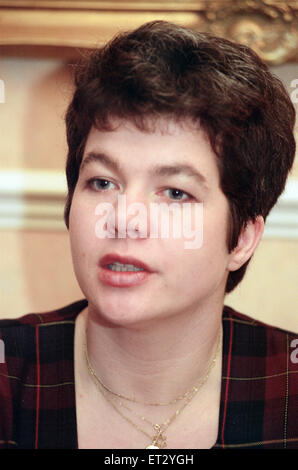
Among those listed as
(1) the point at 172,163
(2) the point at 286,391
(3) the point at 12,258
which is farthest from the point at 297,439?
(3) the point at 12,258

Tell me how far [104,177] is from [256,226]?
9.5 inches

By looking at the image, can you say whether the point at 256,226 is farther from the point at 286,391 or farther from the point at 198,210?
the point at 286,391

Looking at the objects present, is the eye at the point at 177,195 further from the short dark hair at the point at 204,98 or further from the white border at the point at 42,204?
the white border at the point at 42,204

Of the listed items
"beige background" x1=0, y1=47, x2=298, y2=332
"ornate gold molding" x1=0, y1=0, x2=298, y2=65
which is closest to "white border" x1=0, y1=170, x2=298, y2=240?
"beige background" x1=0, y1=47, x2=298, y2=332

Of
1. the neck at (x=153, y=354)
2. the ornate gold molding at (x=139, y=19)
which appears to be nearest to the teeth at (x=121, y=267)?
the neck at (x=153, y=354)

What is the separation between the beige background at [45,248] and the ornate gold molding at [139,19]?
0.09 meters

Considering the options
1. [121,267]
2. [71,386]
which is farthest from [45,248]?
[121,267]

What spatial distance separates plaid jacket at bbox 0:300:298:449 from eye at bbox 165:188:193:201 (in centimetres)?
29

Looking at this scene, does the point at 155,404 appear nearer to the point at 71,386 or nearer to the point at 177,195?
the point at 71,386

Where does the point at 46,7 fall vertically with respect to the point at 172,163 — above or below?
above

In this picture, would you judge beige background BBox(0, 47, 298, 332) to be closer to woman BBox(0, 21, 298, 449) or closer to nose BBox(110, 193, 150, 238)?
woman BBox(0, 21, 298, 449)

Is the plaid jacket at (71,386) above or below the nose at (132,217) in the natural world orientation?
below

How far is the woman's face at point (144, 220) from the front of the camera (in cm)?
75

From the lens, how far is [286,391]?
953 mm
